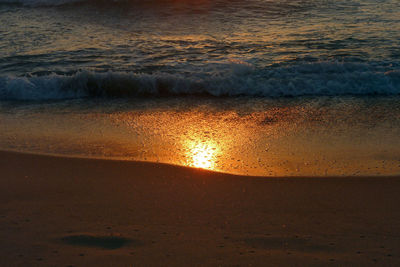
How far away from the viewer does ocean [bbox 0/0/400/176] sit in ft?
14.1

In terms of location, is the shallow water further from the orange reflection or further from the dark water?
the dark water

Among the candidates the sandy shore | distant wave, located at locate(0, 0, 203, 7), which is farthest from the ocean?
distant wave, located at locate(0, 0, 203, 7)

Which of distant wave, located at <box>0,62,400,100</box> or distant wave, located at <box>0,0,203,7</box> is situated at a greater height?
distant wave, located at <box>0,0,203,7</box>

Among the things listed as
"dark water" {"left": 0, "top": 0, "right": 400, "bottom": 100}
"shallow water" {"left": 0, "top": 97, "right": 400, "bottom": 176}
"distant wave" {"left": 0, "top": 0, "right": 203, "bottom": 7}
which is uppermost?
"distant wave" {"left": 0, "top": 0, "right": 203, "bottom": 7}

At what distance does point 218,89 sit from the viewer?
661cm

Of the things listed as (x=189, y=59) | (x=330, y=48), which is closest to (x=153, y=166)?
(x=189, y=59)

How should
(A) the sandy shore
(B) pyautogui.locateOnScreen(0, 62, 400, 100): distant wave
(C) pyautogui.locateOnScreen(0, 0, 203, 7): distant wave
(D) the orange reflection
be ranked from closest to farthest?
(A) the sandy shore, (D) the orange reflection, (B) pyautogui.locateOnScreen(0, 62, 400, 100): distant wave, (C) pyautogui.locateOnScreen(0, 0, 203, 7): distant wave

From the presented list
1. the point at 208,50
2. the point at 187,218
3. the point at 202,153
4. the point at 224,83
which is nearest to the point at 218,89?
the point at 224,83

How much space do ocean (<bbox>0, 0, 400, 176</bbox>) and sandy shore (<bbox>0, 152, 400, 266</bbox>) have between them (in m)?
0.36

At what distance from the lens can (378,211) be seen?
311 centimetres

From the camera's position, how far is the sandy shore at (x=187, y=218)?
101 inches

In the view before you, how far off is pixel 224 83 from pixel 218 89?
17cm

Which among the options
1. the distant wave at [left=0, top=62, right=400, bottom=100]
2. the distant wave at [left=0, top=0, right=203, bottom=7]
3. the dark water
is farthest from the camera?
the distant wave at [left=0, top=0, right=203, bottom=7]

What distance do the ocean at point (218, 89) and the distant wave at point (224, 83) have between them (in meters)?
0.02
